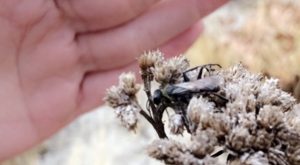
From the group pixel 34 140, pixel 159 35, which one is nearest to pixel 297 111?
pixel 159 35

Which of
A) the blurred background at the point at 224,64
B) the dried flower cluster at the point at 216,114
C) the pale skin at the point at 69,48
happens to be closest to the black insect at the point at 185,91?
the dried flower cluster at the point at 216,114

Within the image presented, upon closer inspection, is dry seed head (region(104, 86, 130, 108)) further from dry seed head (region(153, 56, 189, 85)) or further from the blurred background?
the blurred background

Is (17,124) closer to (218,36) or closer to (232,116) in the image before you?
(232,116)

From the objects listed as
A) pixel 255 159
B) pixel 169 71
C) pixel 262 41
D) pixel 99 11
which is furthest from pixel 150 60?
pixel 262 41

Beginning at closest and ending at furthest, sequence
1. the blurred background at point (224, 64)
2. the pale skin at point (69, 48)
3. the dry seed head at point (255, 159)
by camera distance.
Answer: the dry seed head at point (255, 159) → the pale skin at point (69, 48) → the blurred background at point (224, 64)

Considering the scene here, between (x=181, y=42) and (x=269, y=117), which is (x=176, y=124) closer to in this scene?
(x=269, y=117)

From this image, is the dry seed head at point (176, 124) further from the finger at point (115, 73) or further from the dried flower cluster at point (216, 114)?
the finger at point (115, 73)
